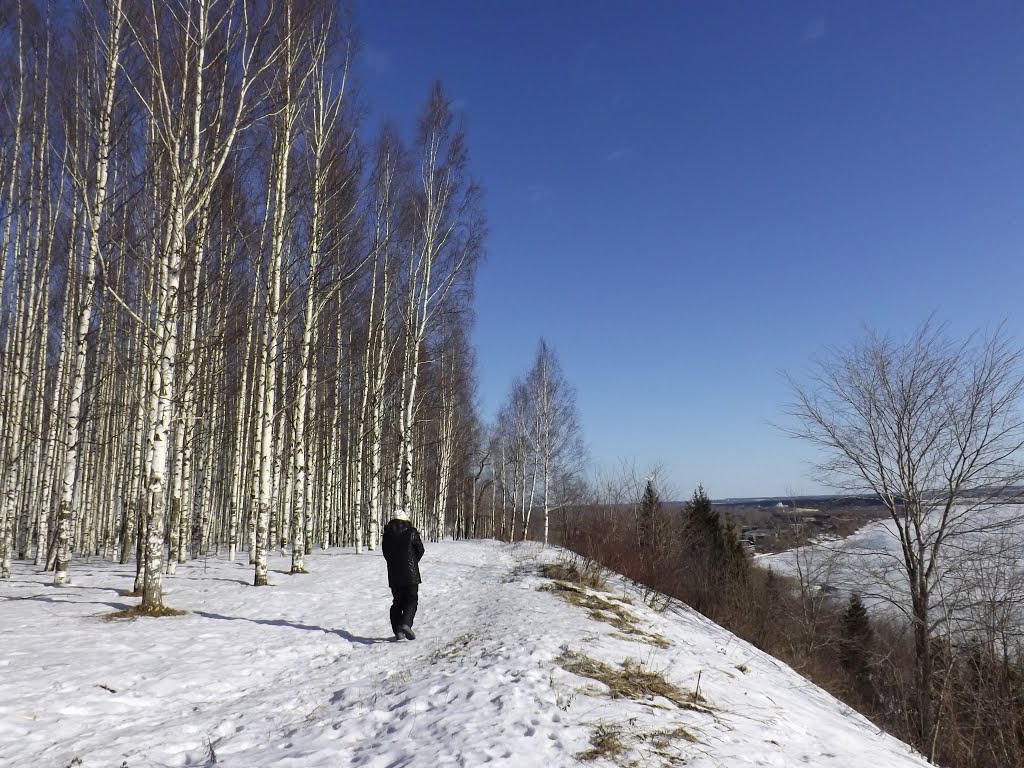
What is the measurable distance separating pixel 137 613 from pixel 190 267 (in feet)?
19.6

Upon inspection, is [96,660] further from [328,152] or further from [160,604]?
[328,152]

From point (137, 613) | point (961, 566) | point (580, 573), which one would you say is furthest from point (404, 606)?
point (961, 566)

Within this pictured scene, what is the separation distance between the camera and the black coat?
288 inches

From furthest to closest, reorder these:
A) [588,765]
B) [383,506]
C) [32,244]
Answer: [383,506] → [32,244] → [588,765]

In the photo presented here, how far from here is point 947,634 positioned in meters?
11.2

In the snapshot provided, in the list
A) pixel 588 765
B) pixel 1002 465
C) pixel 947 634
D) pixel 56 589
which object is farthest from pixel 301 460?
pixel 1002 465

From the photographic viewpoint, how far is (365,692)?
518cm

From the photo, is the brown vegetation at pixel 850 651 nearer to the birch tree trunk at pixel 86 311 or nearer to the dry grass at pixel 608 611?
the dry grass at pixel 608 611

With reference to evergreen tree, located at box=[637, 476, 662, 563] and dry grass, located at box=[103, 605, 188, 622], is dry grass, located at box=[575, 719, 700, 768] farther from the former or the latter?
evergreen tree, located at box=[637, 476, 662, 563]

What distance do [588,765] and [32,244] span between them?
17630 mm

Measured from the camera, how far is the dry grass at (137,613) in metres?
7.61

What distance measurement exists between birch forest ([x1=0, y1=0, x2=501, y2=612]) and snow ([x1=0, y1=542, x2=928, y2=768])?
174 cm

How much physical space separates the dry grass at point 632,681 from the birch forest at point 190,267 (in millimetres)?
6285

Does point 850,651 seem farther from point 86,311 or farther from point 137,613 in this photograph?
point 86,311
